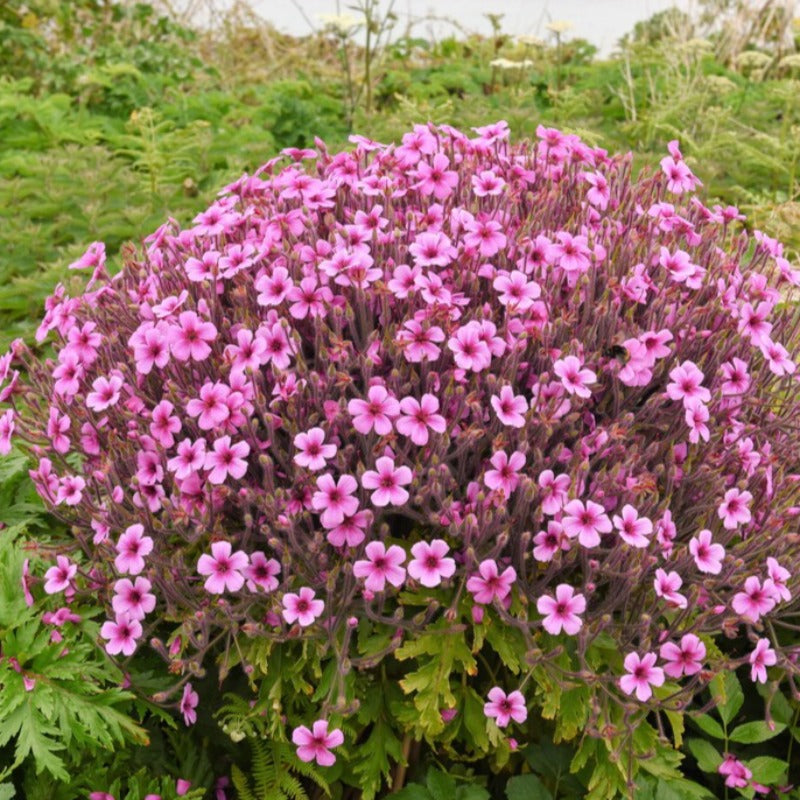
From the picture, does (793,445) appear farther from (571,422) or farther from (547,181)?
(547,181)

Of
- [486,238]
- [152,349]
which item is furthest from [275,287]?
[486,238]

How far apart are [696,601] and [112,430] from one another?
159 centimetres

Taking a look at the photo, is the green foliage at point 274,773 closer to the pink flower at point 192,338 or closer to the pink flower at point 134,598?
the pink flower at point 134,598

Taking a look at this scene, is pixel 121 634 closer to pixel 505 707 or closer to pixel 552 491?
pixel 505 707

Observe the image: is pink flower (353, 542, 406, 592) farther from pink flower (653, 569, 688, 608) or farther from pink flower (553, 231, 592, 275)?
pink flower (553, 231, 592, 275)

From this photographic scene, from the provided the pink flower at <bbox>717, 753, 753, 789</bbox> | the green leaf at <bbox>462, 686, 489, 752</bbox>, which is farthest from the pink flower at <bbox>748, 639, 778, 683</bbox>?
the green leaf at <bbox>462, 686, 489, 752</bbox>

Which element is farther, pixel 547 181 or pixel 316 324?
pixel 547 181

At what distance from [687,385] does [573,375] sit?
309 millimetres

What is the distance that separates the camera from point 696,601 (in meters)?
2.54

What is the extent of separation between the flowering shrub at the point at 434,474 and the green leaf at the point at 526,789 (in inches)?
4.6

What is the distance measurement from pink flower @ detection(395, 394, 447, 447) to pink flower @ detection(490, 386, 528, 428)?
0.44ft

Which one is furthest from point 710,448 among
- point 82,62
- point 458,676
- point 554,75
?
point 82,62

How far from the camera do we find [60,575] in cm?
276

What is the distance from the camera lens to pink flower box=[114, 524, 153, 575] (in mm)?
2578
